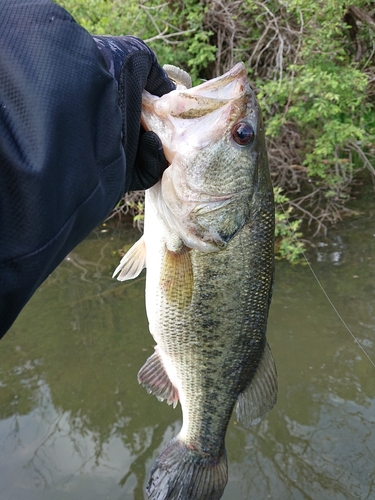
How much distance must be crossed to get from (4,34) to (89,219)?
42 cm

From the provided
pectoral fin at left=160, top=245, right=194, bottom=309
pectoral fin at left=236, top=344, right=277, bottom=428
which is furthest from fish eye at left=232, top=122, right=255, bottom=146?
pectoral fin at left=236, top=344, right=277, bottom=428

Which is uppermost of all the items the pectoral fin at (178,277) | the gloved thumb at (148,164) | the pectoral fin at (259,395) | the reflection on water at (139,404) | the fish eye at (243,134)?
the fish eye at (243,134)

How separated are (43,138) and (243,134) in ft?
2.77

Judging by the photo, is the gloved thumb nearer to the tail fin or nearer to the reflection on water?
the tail fin

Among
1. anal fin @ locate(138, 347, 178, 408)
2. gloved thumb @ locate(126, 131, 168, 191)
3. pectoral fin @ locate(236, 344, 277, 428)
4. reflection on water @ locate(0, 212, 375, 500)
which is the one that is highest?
gloved thumb @ locate(126, 131, 168, 191)

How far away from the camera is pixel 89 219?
1.06m

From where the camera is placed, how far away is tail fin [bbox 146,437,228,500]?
1.91 m

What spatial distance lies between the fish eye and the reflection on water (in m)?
2.13

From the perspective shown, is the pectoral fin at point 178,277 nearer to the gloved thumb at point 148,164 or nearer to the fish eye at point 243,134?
the gloved thumb at point 148,164

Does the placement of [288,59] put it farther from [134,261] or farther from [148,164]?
[148,164]

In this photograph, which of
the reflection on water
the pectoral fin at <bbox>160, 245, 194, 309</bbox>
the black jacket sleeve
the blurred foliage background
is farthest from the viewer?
the blurred foliage background

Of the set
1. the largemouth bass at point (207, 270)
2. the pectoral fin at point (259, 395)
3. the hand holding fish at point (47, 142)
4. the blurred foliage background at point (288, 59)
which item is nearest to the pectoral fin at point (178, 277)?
the largemouth bass at point (207, 270)

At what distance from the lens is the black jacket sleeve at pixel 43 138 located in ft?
2.81

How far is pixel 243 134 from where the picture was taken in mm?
1544
